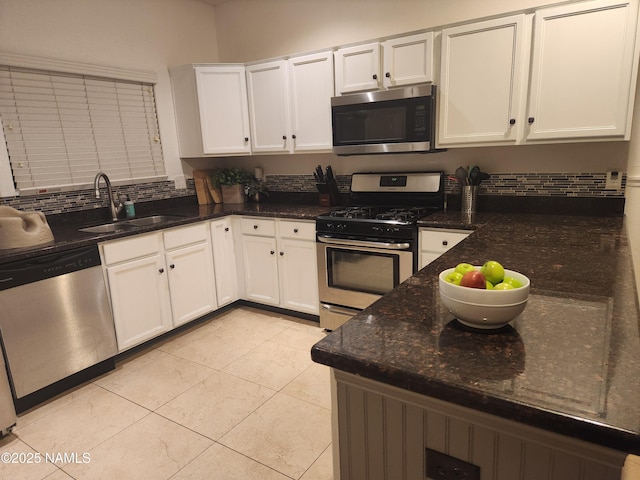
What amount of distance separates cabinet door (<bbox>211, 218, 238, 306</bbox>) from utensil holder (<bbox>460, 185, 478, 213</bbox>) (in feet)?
6.28

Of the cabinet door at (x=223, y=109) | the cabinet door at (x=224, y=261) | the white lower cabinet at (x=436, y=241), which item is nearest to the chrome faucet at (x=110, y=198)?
the cabinet door at (x=224, y=261)

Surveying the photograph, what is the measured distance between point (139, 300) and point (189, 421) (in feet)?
3.34

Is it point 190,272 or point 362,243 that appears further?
point 190,272

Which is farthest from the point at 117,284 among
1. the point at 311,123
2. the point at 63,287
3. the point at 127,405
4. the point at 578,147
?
the point at 578,147

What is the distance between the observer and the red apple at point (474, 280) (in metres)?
0.96

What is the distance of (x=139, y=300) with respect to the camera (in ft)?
9.16

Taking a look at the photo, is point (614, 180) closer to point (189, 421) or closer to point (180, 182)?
point (189, 421)

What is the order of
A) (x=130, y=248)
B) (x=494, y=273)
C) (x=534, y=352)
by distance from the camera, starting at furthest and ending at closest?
(x=130, y=248)
(x=494, y=273)
(x=534, y=352)

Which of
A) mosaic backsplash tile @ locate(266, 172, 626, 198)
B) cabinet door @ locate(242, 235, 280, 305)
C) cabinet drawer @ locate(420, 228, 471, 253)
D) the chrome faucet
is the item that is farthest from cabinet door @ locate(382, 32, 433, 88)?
the chrome faucet

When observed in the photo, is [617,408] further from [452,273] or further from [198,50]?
[198,50]

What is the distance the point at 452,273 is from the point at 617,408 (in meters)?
0.46

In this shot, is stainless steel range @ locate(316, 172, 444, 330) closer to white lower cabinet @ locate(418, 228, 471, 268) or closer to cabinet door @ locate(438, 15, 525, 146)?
white lower cabinet @ locate(418, 228, 471, 268)

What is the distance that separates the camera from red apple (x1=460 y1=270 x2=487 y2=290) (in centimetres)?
96

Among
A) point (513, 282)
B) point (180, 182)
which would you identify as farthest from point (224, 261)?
point (513, 282)
